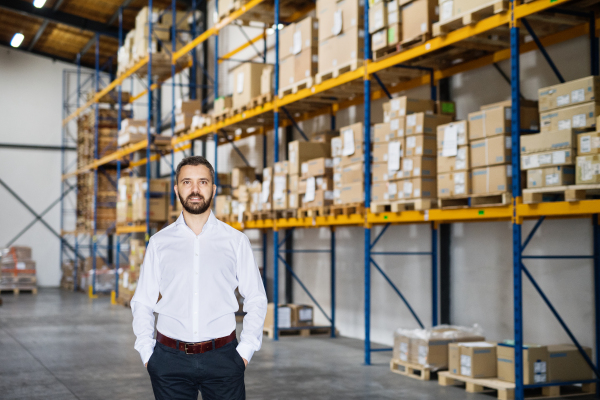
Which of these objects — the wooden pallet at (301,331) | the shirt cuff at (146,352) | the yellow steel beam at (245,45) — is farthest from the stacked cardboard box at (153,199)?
the shirt cuff at (146,352)

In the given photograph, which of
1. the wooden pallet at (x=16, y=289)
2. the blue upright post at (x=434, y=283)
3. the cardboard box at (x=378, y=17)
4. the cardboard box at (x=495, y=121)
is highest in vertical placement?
the cardboard box at (x=378, y=17)

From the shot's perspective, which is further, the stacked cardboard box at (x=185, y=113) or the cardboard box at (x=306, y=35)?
the stacked cardboard box at (x=185, y=113)

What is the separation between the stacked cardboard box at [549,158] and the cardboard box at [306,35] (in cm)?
411

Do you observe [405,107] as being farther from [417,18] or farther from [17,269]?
[17,269]

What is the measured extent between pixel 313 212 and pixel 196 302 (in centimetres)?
614

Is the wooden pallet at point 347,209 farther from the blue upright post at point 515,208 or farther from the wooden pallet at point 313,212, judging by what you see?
the blue upright post at point 515,208

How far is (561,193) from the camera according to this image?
5.87 m

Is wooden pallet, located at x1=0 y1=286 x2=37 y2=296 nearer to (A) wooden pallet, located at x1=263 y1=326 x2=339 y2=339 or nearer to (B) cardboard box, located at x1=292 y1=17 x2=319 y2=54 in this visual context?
(A) wooden pallet, located at x1=263 y1=326 x2=339 y2=339

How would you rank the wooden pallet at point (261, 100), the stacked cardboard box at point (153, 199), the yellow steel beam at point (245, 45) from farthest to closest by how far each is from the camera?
the stacked cardboard box at point (153, 199)
the yellow steel beam at point (245, 45)
the wooden pallet at point (261, 100)

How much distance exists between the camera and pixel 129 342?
998cm

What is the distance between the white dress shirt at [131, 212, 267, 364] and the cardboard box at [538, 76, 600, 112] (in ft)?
11.4

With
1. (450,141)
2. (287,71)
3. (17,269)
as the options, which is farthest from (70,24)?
(450,141)

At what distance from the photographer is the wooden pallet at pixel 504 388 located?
6.03 m

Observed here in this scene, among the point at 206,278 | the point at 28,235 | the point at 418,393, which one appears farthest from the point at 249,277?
the point at 28,235
